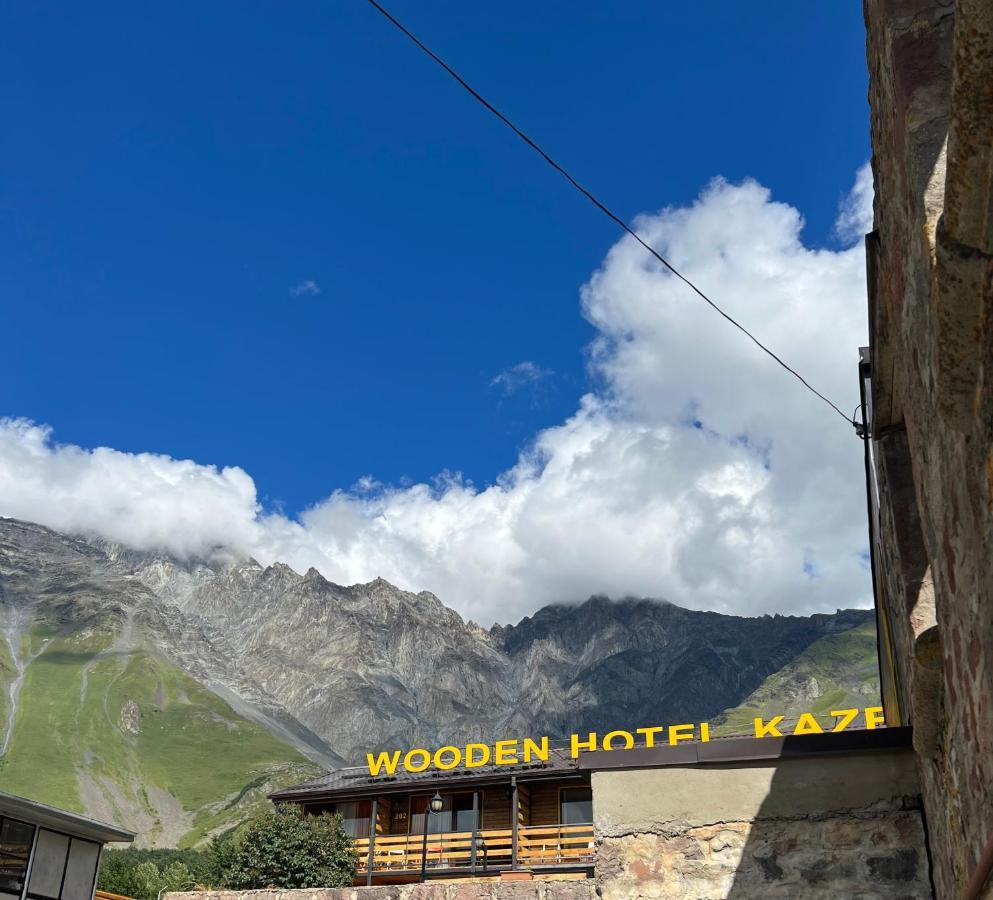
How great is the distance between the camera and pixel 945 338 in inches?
112

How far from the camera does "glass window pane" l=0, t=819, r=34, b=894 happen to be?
19.7 m

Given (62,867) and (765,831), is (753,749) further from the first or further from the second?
(62,867)

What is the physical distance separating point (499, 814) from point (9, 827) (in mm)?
16304

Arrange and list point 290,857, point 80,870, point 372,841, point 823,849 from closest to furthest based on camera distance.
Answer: point 823,849 < point 80,870 < point 290,857 < point 372,841

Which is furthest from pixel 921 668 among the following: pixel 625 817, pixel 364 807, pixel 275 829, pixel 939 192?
pixel 364 807

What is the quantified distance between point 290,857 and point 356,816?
6.73m

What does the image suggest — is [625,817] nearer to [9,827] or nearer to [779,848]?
[779,848]

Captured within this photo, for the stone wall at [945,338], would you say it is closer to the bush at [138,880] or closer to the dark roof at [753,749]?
the dark roof at [753,749]

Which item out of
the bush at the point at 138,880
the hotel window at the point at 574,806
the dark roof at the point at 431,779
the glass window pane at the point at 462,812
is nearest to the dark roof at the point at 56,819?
the dark roof at the point at 431,779

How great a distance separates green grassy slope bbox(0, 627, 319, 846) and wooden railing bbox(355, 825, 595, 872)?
99.2 meters

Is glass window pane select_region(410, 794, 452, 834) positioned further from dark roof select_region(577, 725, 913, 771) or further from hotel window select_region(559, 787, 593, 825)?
dark roof select_region(577, 725, 913, 771)

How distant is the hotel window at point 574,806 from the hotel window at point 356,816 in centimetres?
700

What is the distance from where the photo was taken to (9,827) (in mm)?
20078

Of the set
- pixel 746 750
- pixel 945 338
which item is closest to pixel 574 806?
pixel 746 750
